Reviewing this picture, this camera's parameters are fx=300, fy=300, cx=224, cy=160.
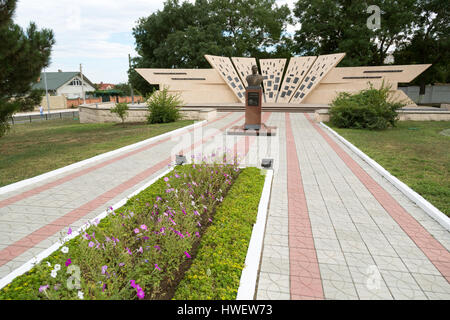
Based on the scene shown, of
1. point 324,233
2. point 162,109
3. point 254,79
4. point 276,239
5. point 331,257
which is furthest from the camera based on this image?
point 162,109

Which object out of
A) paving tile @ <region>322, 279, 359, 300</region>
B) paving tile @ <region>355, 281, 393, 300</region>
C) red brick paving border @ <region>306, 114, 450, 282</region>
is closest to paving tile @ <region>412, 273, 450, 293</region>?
red brick paving border @ <region>306, 114, 450, 282</region>

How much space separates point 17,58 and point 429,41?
33.6 metres

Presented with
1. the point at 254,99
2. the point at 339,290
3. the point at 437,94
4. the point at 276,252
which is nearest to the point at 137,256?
the point at 276,252

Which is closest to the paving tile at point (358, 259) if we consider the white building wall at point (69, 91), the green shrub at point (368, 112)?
the green shrub at point (368, 112)

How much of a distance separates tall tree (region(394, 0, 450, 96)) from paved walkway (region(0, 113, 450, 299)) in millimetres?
28077

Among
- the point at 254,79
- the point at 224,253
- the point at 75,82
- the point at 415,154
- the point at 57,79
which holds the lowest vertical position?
the point at 224,253

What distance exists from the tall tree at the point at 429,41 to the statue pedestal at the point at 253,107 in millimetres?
23959

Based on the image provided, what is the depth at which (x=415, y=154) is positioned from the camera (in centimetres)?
873

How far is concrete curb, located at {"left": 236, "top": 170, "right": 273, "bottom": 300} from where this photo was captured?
291 cm

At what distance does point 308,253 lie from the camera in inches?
148

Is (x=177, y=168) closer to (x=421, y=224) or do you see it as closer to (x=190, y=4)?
(x=421, y=224)

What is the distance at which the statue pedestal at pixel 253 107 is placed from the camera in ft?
41.2

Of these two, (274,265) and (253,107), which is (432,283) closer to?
(274,265)

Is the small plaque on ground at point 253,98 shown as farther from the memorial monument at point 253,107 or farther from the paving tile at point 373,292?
the paving tile at point 373,292
